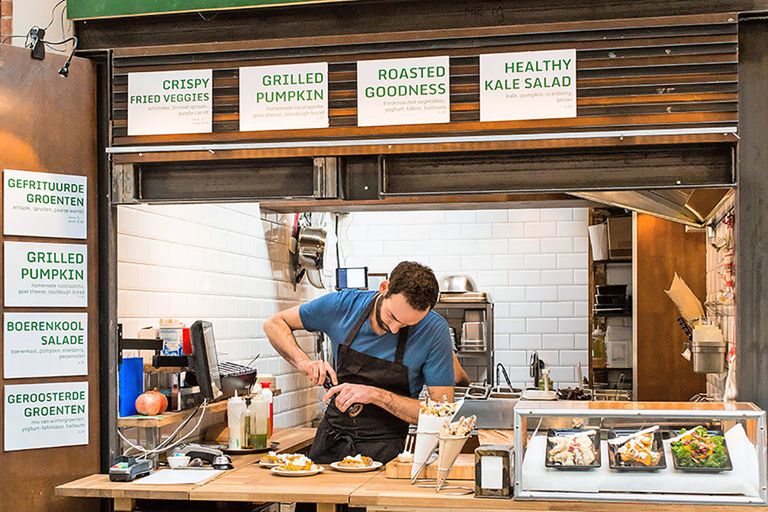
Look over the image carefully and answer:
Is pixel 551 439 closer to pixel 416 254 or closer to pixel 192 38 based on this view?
pixel 192 38

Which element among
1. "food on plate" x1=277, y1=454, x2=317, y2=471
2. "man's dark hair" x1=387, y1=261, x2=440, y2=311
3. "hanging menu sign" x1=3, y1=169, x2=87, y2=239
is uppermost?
"hanging menu sign" x1=3, y1=169, x2=87, y2=239

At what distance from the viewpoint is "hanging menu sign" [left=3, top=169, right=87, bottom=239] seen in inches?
155

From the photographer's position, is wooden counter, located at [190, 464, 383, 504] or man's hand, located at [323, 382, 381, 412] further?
man's hand, located at [323, 382, 381, 412]

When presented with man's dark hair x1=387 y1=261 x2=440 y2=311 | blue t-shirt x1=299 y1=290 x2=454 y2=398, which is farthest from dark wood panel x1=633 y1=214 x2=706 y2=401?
man's dark hair x1=387 y1=261 x2=440 y2=311

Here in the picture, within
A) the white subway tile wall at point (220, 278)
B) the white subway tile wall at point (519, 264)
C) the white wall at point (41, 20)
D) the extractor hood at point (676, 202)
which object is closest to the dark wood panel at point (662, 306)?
the white subway tile wall at point (519, 264)

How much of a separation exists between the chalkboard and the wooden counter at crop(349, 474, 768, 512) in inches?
76.6

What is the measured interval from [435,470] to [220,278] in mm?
2430

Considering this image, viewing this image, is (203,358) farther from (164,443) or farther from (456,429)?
(456,429)

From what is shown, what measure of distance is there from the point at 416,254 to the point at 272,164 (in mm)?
5004

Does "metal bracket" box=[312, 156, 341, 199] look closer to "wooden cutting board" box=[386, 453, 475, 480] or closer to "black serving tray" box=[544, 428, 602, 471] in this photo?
"wooden cutting board" box=[386, 453, 475, 480]

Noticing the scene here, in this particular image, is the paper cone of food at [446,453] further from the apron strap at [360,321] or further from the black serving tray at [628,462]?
the apron strap at [360,321]

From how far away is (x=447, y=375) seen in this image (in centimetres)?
466

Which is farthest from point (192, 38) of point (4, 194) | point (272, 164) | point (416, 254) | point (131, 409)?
point (416, 254)

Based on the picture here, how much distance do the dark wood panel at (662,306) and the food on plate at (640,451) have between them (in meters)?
4.14
